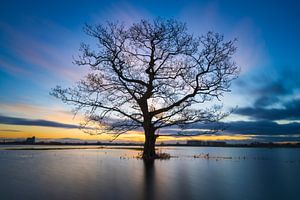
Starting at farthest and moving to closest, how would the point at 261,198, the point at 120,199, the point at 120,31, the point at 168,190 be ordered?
the point at 120,31, the point at 168,190, the point at 261,198, the point at 120,199

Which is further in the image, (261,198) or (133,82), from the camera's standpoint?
(133,82)

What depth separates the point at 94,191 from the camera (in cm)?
748

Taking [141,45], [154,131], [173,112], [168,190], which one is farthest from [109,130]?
[168,190]

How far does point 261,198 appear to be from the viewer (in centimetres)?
706

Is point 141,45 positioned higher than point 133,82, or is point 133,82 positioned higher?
point 141,45

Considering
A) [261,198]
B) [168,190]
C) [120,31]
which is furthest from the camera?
[120,31]

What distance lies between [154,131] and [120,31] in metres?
8.00

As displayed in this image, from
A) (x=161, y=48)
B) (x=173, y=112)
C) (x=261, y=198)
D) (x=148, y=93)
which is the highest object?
(x=161, y=48)

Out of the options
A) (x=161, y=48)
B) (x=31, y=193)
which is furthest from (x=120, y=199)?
(x=161, y=48)

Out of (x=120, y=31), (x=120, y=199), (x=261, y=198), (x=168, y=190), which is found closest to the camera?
(x=120, y=199)

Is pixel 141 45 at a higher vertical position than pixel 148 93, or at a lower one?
higher

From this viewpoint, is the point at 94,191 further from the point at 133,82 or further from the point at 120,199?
the point at 133,82

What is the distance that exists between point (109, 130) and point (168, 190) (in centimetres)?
1388

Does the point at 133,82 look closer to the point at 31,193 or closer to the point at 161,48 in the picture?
the point at 161,48
